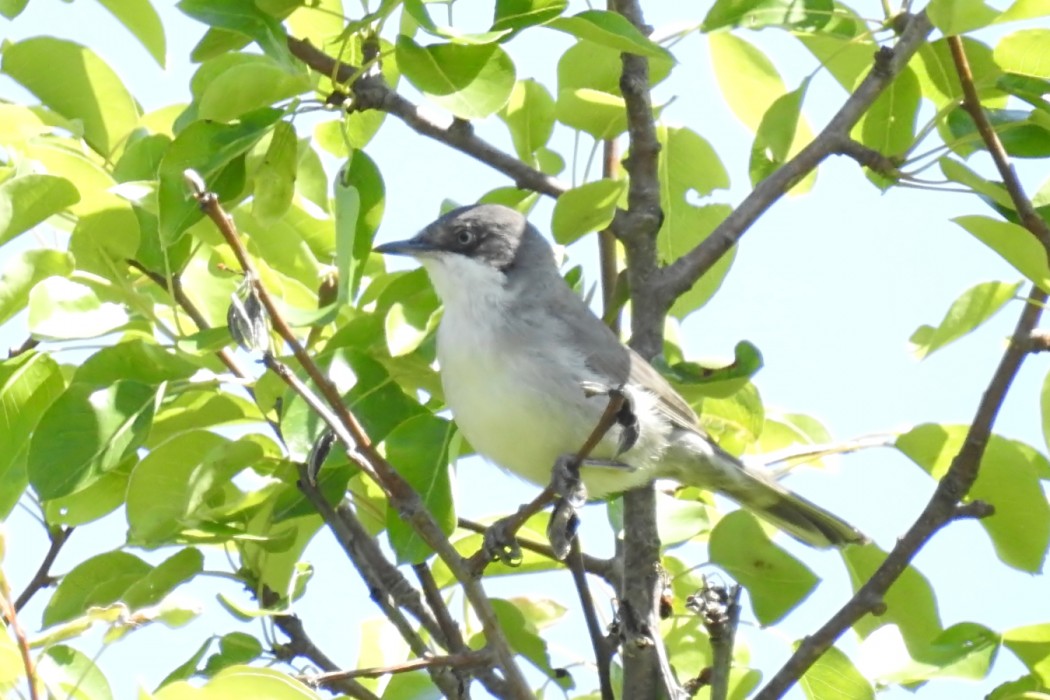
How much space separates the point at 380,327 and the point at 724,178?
115 centimetres

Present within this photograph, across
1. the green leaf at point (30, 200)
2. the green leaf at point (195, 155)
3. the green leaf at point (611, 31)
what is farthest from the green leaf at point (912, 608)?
the green leaf at point (30, 200)

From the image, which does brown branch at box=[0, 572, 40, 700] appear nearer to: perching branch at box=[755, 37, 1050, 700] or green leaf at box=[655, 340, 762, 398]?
perching branch at box=[755, 37, 1050, 700]

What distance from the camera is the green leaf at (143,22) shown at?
3.33 metres

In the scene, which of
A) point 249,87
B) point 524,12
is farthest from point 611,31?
point 249,87

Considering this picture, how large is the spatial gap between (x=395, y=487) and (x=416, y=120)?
1.26 metres

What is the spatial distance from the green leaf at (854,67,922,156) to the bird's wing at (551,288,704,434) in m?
0.85

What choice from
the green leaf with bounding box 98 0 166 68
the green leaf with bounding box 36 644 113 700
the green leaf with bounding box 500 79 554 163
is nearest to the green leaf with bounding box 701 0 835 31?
the green leaf with bounding box 500 79 554 163

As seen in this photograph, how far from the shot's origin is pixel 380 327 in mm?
3365

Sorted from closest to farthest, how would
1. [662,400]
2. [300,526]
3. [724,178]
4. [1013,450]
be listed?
[1013,450] < [300,526] < [724,178] < [662,400]

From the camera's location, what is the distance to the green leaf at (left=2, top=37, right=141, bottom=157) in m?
3.44

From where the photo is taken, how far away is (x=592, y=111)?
3.65 metres

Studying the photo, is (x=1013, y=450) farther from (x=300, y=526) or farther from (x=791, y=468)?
(x=300, y=526)

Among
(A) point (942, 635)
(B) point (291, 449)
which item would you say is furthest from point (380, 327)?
(A) point (942, 635)

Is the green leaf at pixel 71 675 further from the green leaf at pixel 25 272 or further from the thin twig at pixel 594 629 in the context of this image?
the thin twig at pixel 594 629
